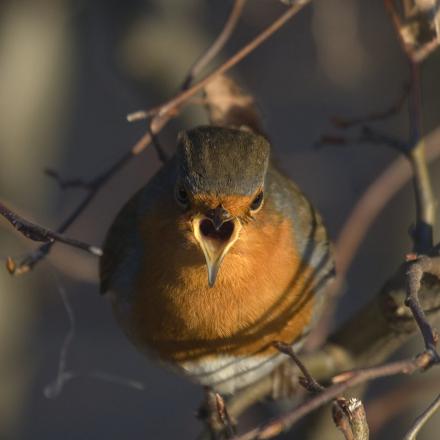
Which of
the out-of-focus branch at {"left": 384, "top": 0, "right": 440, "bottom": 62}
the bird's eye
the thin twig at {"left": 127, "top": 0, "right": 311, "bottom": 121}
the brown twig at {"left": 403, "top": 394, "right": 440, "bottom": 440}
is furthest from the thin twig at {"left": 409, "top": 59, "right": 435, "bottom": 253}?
the brown twig at {"left": 403, "top": 394, "right": 440, "bottom": 440}

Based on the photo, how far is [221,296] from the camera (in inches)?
104

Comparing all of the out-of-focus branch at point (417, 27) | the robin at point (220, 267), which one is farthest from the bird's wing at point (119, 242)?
the out-of-focus branch at point (417, 27)

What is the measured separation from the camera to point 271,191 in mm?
2760

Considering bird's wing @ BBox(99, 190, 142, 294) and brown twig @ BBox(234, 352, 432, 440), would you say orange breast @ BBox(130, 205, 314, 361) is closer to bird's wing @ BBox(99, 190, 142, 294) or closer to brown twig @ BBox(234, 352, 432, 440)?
bird's wing @ BBox(99, 190, 142, 294)

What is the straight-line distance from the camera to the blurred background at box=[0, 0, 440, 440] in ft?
11.2

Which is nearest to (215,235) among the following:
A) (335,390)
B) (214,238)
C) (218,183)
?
(214,238)

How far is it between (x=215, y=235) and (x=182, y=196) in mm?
144

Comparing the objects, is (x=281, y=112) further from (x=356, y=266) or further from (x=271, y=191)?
(x=271, y=191)

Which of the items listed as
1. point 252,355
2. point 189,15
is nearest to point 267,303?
point 252,355

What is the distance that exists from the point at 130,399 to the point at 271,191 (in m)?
4.73

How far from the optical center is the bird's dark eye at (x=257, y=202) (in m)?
2.49

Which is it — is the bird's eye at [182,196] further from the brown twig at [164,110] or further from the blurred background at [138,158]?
the blurred background at [138,158]

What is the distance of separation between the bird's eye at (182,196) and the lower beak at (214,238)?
0.08 metres

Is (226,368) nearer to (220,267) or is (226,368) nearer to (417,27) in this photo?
(220,267)
